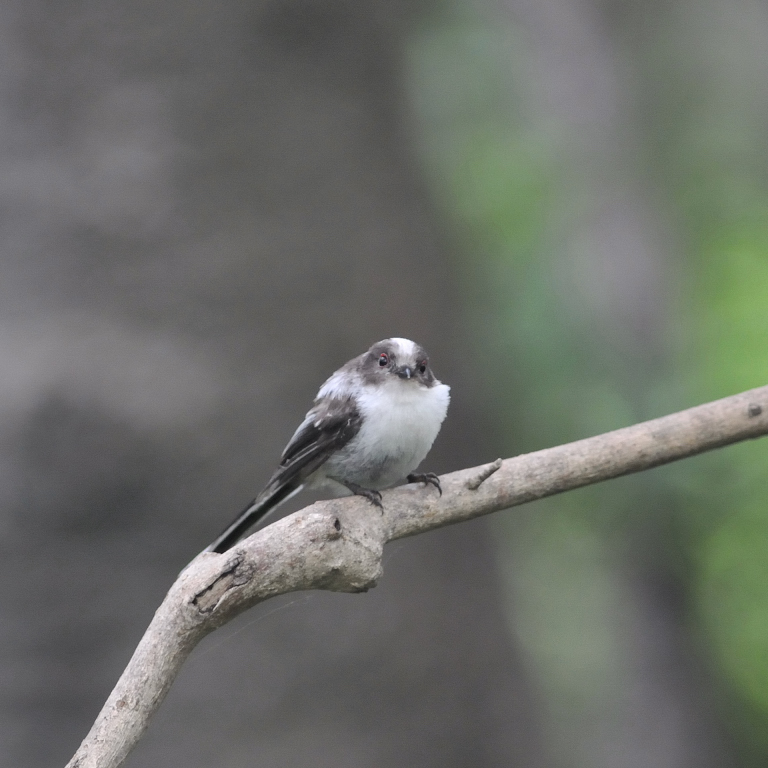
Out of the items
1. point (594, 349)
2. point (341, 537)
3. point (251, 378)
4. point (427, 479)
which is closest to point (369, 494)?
point (427, 479)

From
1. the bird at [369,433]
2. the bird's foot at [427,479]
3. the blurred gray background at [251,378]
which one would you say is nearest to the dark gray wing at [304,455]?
the bird at [369,433]

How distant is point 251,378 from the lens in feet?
12.8

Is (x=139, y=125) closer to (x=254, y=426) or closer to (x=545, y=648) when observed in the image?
(x=254, y=426)

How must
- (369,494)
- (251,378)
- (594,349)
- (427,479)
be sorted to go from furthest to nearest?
(594,349) → (251,378) → (427,479) → (369,494)

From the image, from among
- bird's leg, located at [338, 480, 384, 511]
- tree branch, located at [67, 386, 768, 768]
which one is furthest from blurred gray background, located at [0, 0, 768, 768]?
tree branch, located at [67, 386, 768, 768]

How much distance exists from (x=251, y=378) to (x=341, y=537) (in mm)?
1791

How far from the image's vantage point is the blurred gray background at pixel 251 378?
11.9ft

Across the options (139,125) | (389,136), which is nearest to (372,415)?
(139,125)

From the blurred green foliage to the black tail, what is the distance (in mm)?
2270

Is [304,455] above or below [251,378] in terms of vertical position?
below

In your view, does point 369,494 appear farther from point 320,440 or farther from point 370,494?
point 320,440

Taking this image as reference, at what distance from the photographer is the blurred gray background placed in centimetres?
361

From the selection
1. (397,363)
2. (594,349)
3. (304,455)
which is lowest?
(304,455)

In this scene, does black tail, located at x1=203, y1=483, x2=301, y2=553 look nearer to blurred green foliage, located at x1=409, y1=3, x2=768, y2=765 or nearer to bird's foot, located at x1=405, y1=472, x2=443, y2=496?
bird's foot, located at x1=405, y1=472, x2=443, y2=496
